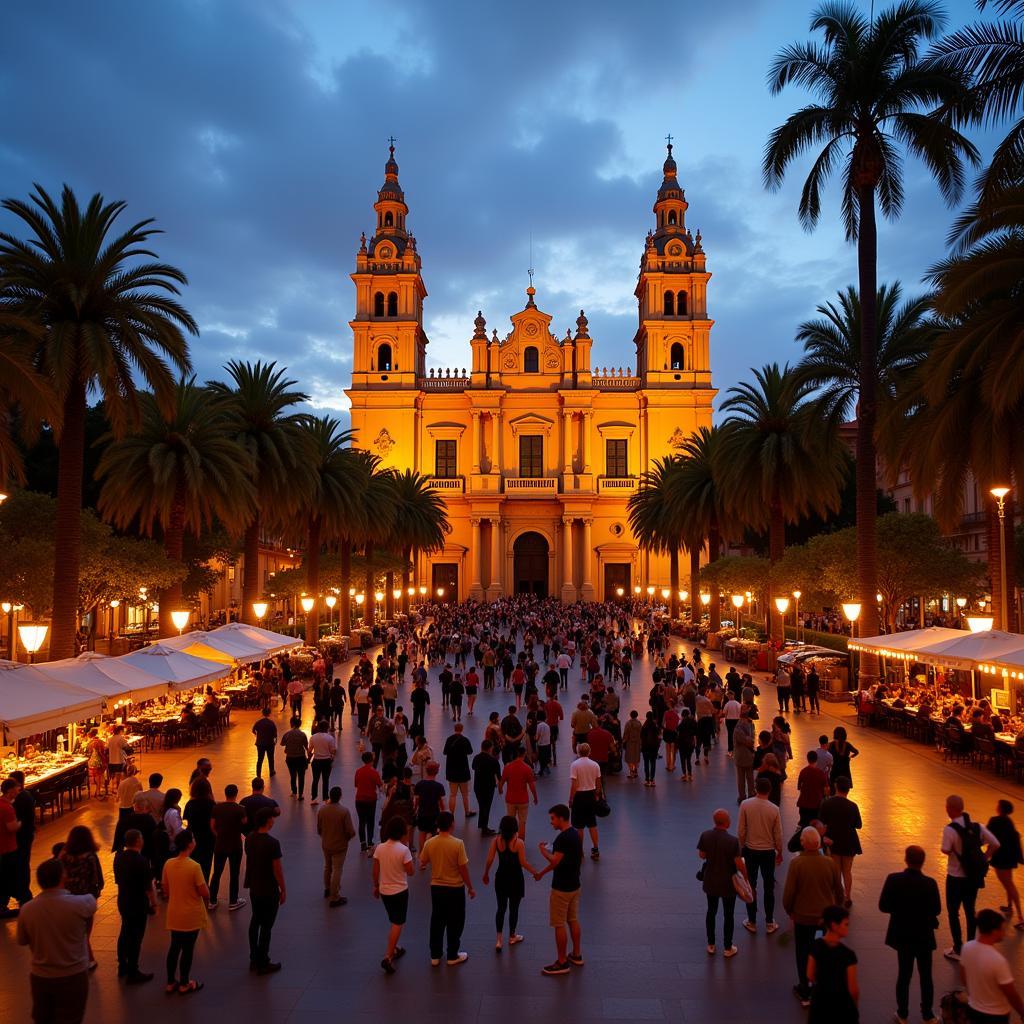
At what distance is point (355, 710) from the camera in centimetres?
1781

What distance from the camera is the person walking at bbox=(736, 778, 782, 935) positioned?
8211 millimetres

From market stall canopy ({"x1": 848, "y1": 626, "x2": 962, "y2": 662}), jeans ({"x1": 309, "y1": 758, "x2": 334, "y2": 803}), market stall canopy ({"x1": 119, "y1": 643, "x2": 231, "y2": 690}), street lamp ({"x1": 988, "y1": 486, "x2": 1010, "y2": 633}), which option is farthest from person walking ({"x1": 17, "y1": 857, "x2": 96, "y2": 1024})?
street lamp ({"x1": 988, "y1": 486, "x2": 1010, "y2": 633})

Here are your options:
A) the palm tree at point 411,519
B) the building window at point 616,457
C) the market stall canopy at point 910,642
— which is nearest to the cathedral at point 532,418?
the building window at point 616,457

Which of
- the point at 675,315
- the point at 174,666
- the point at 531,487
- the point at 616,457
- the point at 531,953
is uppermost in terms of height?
the point at 675,315

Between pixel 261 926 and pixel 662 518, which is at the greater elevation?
pixel 662 518

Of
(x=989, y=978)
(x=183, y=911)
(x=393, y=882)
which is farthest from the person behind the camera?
(x=393, y=882)

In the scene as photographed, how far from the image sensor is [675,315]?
7269 centimetres

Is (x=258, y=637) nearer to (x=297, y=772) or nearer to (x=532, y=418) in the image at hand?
(x=297, y=772)

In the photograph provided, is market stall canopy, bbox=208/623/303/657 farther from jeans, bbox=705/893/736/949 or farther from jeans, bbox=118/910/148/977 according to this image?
jeans, bbox=705/893/736/949

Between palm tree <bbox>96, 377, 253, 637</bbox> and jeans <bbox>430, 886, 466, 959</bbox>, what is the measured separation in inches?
722

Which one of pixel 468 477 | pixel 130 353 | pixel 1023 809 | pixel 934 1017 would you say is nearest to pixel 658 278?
pixel 468 477

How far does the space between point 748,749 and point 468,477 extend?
6139 centimetres

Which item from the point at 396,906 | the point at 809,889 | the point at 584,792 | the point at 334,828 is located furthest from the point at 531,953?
the point at 584,792

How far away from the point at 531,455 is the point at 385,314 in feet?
52.6
